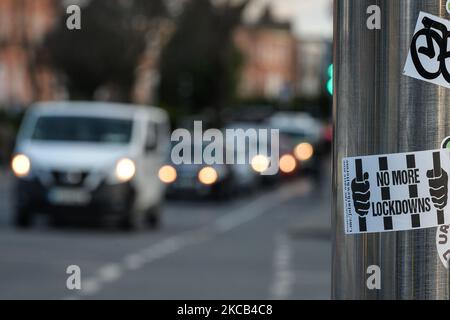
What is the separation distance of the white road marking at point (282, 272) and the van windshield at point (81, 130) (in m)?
2.96

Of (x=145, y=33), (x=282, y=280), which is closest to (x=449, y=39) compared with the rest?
(x=282, y=280)

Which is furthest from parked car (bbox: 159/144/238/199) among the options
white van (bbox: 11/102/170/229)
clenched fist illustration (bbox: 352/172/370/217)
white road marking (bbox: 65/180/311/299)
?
clenched fist illustration (bbox: 352/172/370/217)

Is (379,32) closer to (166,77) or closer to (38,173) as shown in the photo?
(38,173)

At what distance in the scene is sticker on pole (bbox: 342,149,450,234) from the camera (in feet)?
11.1

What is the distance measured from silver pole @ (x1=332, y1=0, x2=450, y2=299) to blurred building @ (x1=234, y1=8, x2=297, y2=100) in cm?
9753

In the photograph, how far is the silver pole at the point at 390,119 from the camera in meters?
3.37

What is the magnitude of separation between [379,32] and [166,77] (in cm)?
6546

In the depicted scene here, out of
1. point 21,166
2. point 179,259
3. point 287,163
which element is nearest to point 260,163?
point 287,163

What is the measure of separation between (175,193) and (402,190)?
27156mm

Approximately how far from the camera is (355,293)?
3383mm

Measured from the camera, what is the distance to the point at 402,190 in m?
3.42

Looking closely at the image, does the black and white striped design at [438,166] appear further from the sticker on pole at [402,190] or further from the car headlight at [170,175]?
the car headlight at [170,175]

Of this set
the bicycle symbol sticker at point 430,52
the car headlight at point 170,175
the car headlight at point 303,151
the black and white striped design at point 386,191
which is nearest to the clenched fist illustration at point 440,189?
the black and white striped design at point 386,191

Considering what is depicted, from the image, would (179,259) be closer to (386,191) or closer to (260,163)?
(386,191)
